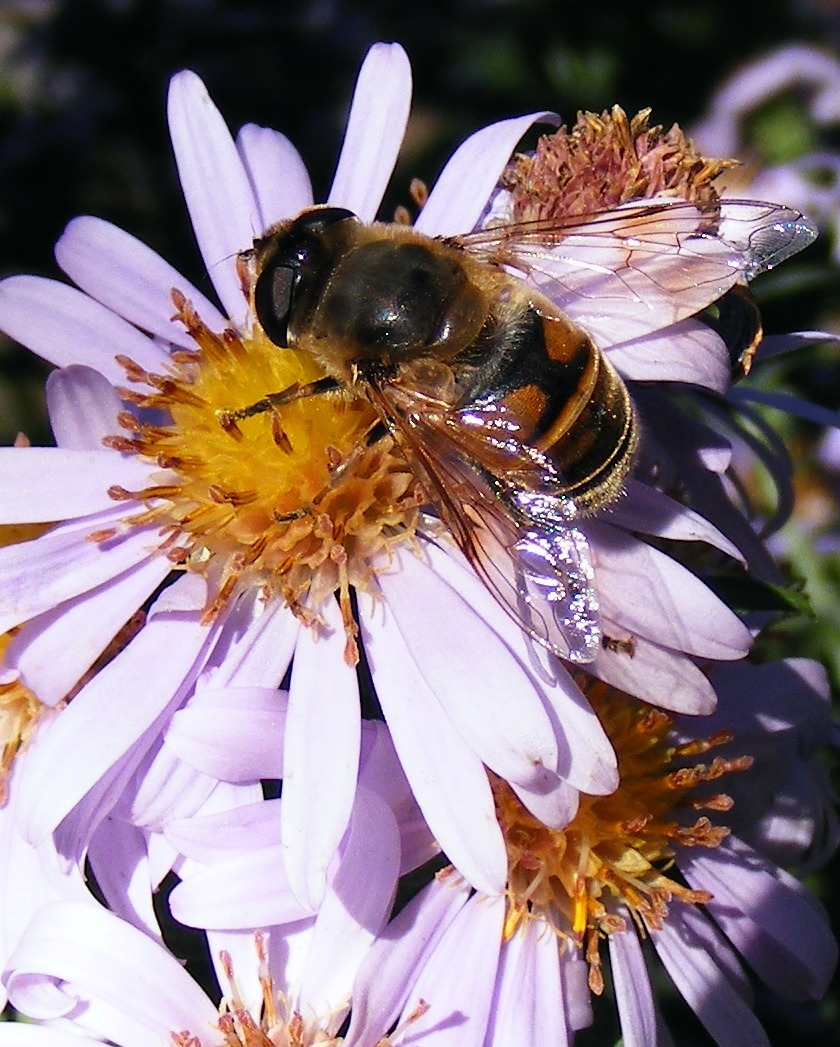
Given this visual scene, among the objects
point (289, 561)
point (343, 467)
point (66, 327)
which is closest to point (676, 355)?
point (343, 467)

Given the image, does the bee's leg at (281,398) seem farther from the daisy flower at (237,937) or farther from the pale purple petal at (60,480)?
the daisy flower at (237,937)

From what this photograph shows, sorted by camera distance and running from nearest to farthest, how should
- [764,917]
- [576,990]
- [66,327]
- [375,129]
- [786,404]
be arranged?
1. [576,990]
2. [764,917]
3. [66,327]
4. [375,129]
5. [786,404]

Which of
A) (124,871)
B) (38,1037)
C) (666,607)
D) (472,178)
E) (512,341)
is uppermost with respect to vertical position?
(472,178)

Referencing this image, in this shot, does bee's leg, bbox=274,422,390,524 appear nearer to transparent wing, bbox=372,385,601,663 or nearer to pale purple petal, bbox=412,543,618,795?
transparent wing, bbox=372,385,601,663

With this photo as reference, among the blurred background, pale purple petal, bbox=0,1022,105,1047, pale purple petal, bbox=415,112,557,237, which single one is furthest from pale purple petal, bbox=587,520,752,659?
the blurred background

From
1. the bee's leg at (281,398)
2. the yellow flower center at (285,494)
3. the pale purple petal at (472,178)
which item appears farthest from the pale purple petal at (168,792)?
the pale purple petal at (472,178)

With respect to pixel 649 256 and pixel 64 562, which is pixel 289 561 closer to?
pixel 64 562

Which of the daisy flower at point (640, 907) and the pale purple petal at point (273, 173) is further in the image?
the pale purple petal at point (273, 173)
